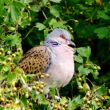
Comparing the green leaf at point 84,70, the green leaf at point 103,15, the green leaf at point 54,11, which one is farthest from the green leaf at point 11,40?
the green leaf at point 103,15

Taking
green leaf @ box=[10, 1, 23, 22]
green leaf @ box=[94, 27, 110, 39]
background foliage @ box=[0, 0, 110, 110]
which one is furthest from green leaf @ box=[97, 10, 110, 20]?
green leaf @ box=[10, 1, 23, 22]

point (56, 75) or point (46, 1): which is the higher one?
point (46, 1)

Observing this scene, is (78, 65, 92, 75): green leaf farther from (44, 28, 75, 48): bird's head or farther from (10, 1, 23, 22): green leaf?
(10, 1, 23, 22): green leaf

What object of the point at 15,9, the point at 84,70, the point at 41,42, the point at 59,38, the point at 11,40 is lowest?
the point at 84,70

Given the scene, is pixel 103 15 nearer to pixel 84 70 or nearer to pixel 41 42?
pixel 41 42

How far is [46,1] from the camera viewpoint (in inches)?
Answer: 245

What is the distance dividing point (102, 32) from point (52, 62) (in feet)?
4.68

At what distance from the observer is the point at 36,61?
593cm

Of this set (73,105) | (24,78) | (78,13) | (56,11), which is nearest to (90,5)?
(78,13)

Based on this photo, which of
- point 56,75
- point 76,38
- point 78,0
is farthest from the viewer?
point 76,38

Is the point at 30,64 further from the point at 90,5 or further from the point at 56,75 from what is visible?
the point at 90,5

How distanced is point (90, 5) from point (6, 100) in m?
3.49

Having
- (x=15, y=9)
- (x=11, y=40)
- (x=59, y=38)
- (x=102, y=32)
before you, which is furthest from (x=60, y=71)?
(x=102, y=32)

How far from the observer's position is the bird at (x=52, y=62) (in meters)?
5.83
